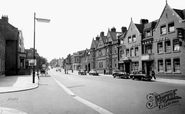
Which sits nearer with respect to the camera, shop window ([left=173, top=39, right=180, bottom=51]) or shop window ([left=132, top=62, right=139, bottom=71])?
shop window ([left=173, top=39, right=180, bottom=51])

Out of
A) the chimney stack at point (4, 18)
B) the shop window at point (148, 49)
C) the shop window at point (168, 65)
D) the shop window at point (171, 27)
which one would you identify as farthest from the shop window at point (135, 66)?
the chimney stack at point (4, 18)

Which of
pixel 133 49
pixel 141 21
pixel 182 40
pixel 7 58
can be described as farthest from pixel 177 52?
pixel 7 58

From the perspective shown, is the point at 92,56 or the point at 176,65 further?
the point at 92,56

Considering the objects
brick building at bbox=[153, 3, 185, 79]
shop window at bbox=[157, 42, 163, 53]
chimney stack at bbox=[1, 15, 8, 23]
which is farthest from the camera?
chimney stack at bbox=[1, 15, 8, 23]

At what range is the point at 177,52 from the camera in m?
26.0

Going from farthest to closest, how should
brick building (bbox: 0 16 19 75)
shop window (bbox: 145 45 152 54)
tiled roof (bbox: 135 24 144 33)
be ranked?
1. brick building (bbox: 0 16 19 75)
2. tiled roof (bbox: 135 24 144 33)
3. shop window (bbox: 145 45 152 54)

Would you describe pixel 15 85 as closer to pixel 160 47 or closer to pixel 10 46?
pixel 160 47

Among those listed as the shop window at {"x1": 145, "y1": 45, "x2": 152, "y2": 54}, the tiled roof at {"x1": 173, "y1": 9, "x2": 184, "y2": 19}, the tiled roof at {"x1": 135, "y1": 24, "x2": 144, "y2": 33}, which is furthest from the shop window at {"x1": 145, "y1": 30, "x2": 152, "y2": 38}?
the tiled roof at {"x1": 173, "y1": 9, "x2": 184, "y2": 19}

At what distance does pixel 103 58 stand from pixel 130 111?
147 ft

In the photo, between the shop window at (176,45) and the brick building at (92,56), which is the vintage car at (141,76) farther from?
the brick building at (92,56)

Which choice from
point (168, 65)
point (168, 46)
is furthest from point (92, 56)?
point (168, 65)

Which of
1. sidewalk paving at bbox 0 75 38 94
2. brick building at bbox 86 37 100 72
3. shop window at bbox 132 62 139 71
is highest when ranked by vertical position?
brick building at bbox 86 37 100 72

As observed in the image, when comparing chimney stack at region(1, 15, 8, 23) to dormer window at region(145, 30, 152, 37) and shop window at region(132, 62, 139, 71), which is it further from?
dormer window at region(145, 30, 152, 37)

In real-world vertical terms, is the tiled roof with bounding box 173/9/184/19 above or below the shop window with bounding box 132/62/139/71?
above
